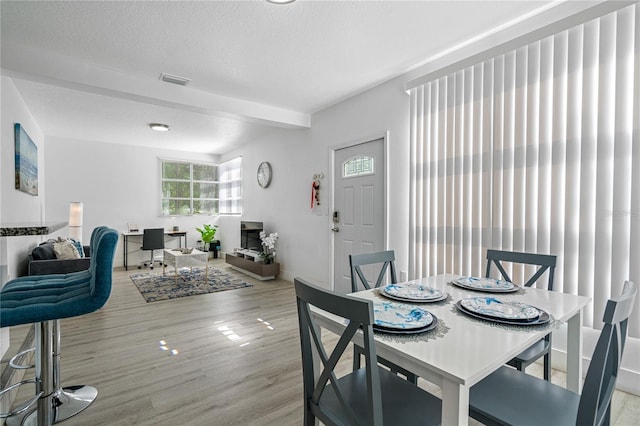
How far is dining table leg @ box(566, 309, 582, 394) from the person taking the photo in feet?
4.98

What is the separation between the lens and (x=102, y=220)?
644 centimetres

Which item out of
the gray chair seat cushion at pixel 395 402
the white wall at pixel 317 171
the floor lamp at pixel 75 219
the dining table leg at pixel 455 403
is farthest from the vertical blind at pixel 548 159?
the floor lamp at pixel 75 219

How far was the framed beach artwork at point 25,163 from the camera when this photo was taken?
11.2 feet

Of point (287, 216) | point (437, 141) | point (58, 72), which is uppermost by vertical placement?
point (58, 72)

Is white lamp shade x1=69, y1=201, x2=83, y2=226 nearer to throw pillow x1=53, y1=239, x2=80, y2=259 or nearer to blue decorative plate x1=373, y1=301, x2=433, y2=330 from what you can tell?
throw pillow x1=53, y1=239, x2=80, y2=259

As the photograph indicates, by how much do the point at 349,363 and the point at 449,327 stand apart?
56.6 inches

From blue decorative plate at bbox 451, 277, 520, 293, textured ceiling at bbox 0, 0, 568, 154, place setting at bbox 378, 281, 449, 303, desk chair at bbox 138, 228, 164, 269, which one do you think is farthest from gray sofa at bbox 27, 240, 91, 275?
blue decorative plate at bbox 451, 277, 520, 293

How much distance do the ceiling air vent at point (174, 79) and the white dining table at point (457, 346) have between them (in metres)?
3.13

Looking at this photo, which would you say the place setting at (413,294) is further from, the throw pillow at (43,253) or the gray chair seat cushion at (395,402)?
the throw pillow at (43,253)

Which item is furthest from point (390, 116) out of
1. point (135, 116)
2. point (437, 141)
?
point (135, 116)

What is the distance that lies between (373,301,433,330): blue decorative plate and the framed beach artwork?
4.31 meters

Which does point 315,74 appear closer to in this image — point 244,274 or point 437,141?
point 437,141

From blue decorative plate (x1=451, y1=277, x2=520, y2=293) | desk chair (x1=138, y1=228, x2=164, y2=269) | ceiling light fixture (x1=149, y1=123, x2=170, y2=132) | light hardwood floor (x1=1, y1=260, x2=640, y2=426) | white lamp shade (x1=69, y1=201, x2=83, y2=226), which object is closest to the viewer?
blue decorative plate (x1=451, y1=277, x2=520, y2=293)

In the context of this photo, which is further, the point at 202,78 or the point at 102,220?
the point at 102,220
